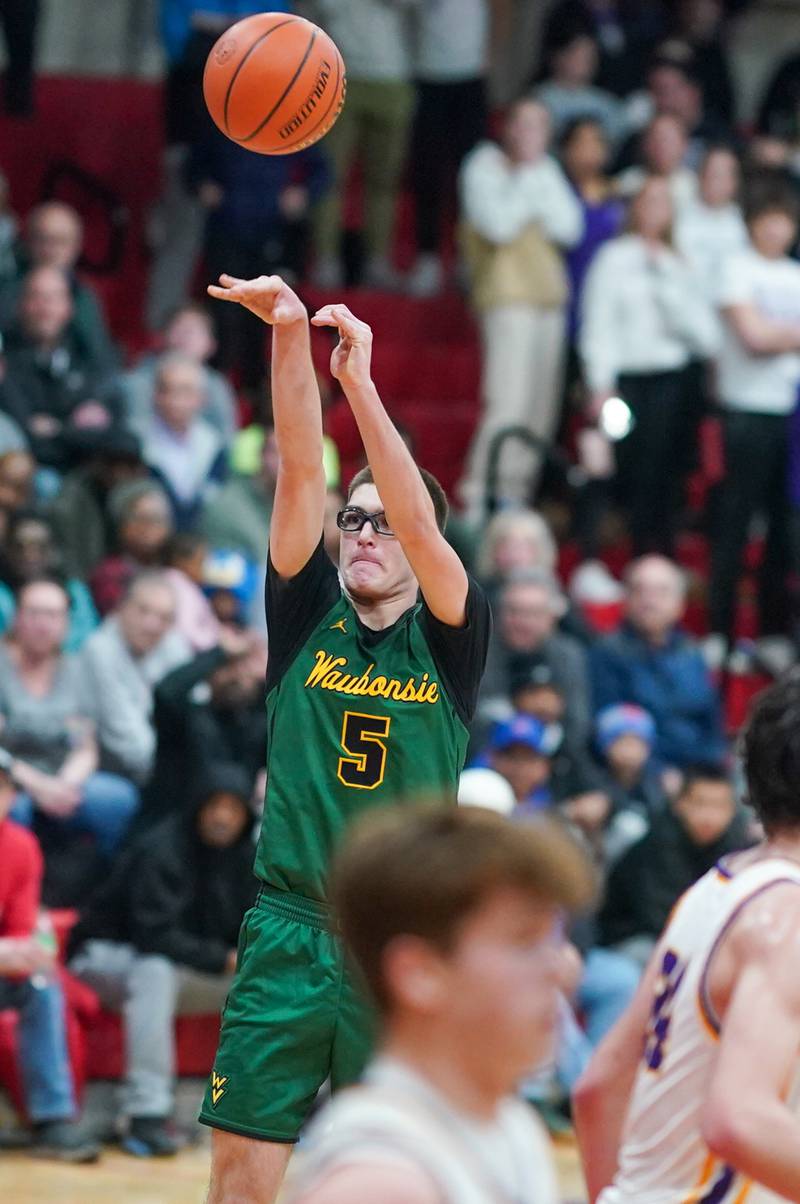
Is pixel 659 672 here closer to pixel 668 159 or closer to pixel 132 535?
pixel 132 535

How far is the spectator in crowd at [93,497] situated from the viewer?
971 cm

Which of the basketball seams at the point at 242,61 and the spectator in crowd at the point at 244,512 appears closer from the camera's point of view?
the basketball seams at the point at 242,61

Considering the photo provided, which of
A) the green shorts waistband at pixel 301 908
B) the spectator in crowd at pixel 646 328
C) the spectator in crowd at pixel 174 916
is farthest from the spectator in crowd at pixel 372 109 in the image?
the green shorts waistband at pixel 301 908

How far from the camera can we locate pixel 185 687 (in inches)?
336

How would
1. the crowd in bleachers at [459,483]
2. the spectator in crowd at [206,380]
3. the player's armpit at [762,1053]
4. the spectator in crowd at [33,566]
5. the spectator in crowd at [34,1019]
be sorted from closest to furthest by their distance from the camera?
the player's armpit at [762,1053]
the spectator in crowd at [34,1019]
the crowd in bleachers at [459,483]
the spectator in crowd at [33,566]
the spectator in crowd at [206,380]

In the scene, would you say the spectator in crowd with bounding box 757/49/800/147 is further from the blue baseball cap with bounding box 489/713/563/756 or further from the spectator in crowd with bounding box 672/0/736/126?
the blue baseball cap with bounding box 489/713/563/756

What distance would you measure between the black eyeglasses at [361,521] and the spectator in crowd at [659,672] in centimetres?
585

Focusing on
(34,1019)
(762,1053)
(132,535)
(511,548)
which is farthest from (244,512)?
(762,1053)

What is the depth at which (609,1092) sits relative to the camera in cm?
349

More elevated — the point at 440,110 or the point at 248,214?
the point at 440,110

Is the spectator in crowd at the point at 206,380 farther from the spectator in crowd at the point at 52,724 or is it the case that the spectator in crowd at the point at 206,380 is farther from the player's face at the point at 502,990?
the player's face at the point at 502,990

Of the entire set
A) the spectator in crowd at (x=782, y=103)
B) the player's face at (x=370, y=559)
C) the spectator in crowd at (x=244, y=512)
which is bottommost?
the spectator in crowd at (x=244, y=512)

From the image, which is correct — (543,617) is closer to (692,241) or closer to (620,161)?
(692,241)

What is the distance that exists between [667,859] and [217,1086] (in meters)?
4.50
